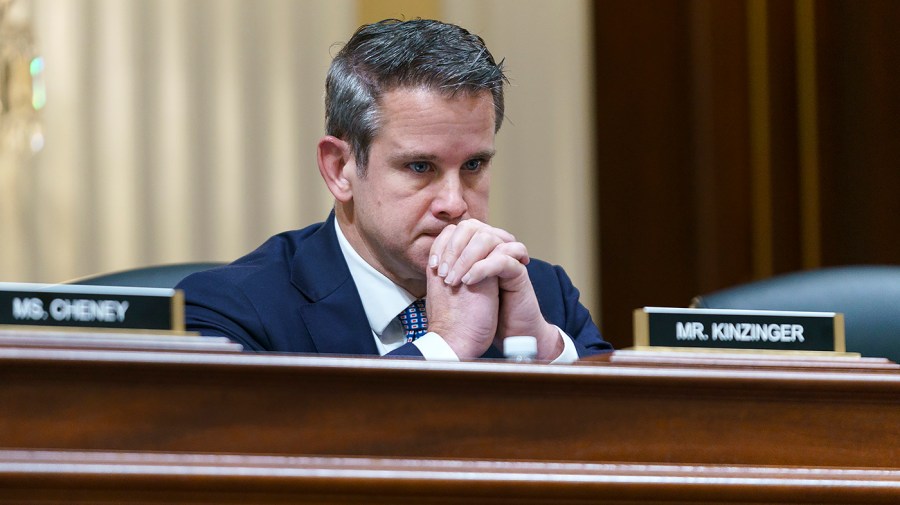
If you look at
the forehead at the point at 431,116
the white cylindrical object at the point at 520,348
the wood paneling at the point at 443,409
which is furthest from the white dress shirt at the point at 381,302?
the wood paneling at the point at 443,409

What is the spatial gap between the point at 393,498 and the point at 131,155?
2646 millimetres

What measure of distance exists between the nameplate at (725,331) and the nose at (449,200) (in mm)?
650

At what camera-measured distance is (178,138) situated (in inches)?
136

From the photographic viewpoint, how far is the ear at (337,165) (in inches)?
78.5

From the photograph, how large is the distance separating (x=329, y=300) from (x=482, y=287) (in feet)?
0.96

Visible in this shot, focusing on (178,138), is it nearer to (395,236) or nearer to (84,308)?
(395,236)

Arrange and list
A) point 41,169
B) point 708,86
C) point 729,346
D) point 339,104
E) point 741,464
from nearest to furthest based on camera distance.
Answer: point 741,464, point 729,346, point 339,104, point 41,169, point 708,86

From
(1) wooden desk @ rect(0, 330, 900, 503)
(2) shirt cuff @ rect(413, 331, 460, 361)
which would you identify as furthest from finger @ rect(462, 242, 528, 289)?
(1) wooden desk @ rect(0, 330, 900, 503)

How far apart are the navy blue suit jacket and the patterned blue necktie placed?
0.08 metres

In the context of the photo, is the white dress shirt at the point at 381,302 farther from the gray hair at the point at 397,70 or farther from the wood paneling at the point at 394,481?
the wood paneling at the point at 394,481

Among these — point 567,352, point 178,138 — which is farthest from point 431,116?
point 178,138

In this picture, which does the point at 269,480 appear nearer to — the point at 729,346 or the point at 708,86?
the point at 729,346

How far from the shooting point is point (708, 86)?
3.67 metres

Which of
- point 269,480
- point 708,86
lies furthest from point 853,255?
point 269,480
